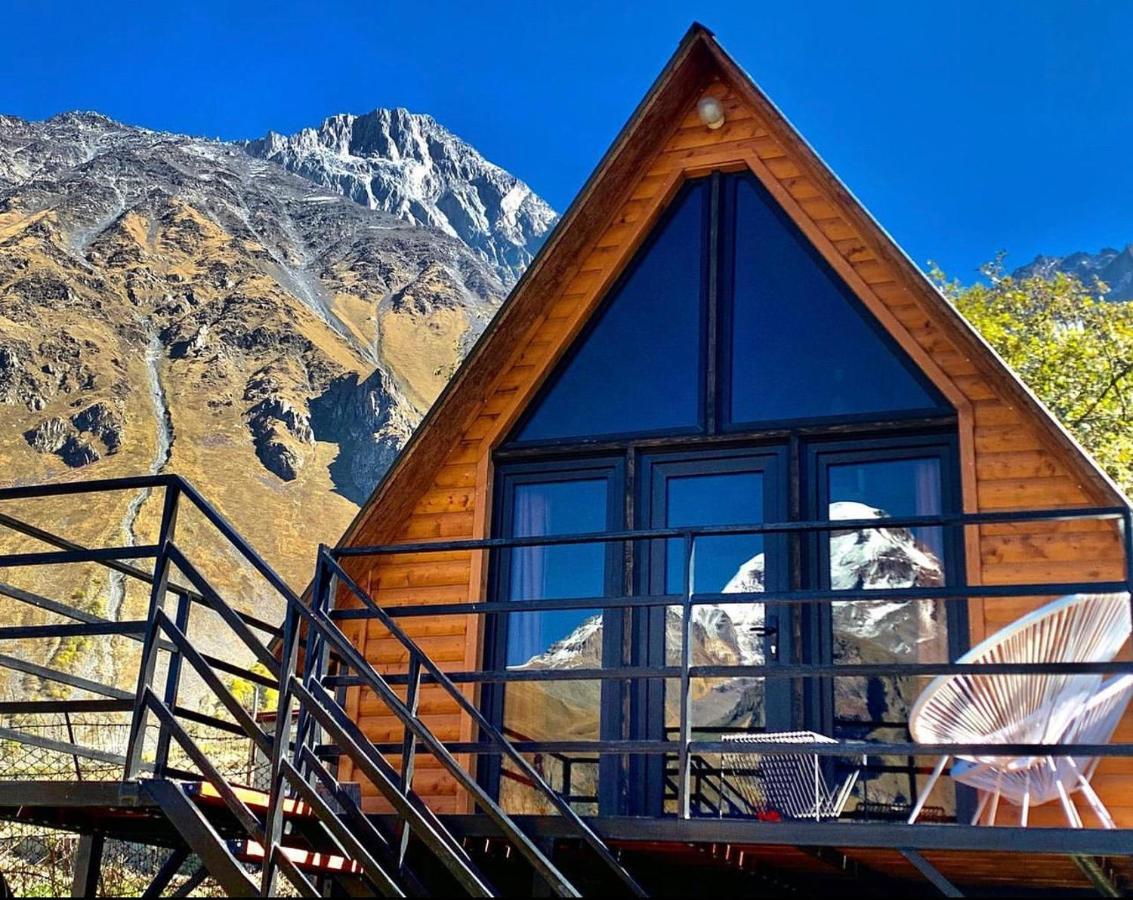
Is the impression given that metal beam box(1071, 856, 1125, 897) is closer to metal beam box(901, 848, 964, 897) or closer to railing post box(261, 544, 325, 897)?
metal beam box(901, 848, 964, 897)

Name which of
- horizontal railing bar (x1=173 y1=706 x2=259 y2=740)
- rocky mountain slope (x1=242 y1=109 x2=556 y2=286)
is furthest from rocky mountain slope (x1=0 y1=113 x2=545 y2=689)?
horizontal railing bar (x1=173 y1=706 x2=259 y2=740)

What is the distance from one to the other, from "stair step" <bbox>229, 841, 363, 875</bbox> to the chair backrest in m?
2.65

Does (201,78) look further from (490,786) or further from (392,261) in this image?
(490,786)

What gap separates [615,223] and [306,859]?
450cm

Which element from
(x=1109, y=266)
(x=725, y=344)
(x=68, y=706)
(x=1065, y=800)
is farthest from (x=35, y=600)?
(x=1109, y=266)

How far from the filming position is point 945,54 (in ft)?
227

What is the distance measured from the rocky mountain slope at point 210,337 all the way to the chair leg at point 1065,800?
44136 millimetres

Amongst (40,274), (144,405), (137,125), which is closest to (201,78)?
(137,125)

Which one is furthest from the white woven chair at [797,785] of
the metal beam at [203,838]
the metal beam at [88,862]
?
the metal beam at [88,862]

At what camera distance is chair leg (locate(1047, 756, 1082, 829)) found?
621cm

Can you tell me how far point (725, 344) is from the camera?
27.8ft

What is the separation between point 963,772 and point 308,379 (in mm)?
81103

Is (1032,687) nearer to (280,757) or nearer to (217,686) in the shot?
(280,757)

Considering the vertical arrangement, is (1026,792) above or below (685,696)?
below
